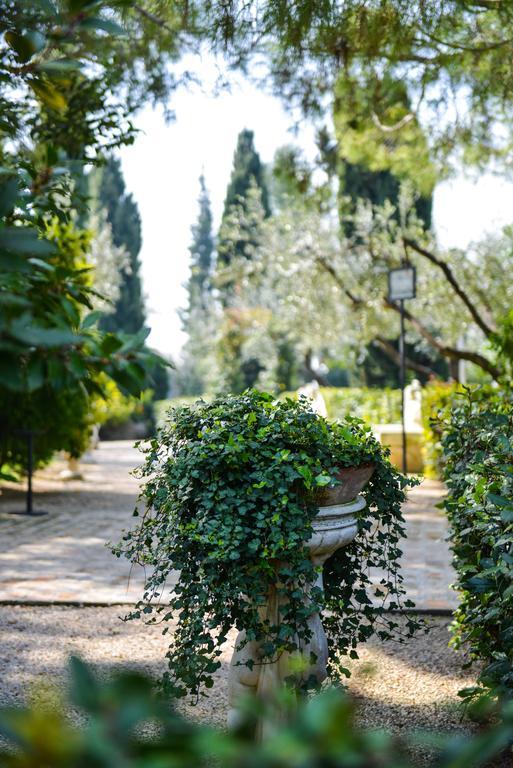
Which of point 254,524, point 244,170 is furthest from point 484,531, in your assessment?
point 244,170

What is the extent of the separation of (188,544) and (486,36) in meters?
5.08

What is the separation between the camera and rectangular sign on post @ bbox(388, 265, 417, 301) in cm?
1059

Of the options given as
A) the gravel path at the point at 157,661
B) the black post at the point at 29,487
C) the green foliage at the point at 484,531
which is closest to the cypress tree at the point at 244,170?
the black post at the point at 29,487

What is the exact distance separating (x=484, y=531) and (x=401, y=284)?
8017mm

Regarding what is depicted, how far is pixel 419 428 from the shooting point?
38.3 ft

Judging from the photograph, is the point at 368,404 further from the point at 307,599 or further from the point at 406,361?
the point at 307,599

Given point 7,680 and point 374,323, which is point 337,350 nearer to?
point 374,323

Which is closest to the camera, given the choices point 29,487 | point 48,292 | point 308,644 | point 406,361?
point 48,292

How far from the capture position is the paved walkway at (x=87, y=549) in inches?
194

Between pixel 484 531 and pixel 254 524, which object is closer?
pixel 254 524

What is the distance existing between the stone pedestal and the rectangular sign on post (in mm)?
8032

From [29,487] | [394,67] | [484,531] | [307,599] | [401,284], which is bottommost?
[29,487]

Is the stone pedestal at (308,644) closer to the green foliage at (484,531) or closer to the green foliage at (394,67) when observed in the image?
the green foliage at (484,531)

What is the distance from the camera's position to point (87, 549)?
20.6 feet
